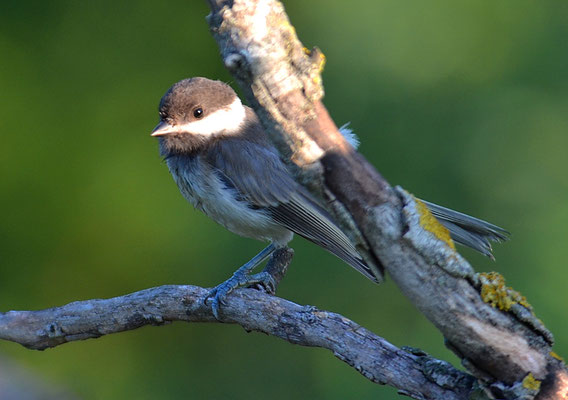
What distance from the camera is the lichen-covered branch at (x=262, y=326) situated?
1.94 metres

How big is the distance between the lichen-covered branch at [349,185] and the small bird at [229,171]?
1.40 m

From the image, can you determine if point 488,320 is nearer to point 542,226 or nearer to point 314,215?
point 314,215

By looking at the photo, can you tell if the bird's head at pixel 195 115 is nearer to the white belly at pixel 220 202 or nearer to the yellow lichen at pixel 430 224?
the white belly at pixel 220 202

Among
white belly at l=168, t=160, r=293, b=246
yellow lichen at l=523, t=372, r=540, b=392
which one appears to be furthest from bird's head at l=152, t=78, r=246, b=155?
yellow lichen at l=523, t=372, r=540, b=392

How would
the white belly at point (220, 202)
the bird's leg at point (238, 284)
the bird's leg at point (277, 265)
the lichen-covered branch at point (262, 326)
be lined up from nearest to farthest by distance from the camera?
the lichen-covered branch at point (262, 326) < the bird's leg at point (238, 284) < the bird's leg at point (277, 265) < the white belly at point (220, 202)

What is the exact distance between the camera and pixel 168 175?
4.19 metres

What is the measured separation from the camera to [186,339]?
409cm

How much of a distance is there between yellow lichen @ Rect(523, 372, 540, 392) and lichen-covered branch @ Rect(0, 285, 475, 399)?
20cm

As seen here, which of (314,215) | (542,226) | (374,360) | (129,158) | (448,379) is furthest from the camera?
(129,158)

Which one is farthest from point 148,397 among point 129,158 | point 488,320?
point 488,320

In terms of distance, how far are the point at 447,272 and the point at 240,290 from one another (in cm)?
104

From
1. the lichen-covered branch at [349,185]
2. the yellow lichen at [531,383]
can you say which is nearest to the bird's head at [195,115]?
the lichen-covered branch at [349,185]

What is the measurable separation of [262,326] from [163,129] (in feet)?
3.81

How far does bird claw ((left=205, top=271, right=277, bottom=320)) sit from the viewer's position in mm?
2498
